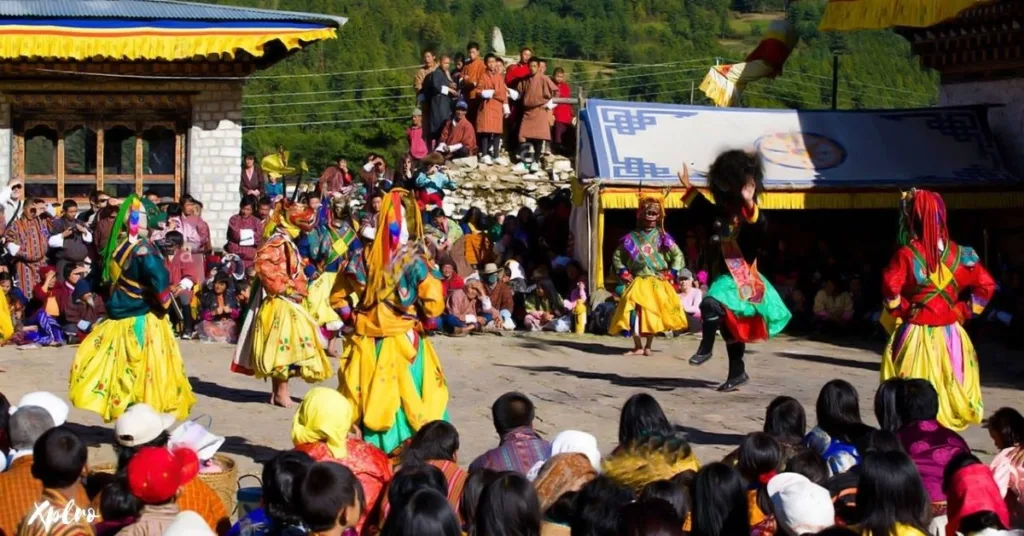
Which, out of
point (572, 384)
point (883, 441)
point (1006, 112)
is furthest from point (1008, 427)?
point (1006, 112)

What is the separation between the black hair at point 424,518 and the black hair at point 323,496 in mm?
450

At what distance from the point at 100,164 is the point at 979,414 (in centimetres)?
1300

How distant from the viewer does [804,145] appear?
18438mm

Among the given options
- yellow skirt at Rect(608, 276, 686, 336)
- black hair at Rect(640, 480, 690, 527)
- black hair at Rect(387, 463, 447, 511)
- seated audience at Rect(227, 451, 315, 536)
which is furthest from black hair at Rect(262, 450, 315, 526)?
yellow skirt at Rect(608, 276, 686, 336)

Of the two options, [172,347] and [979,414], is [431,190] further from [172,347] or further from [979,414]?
[979,414]

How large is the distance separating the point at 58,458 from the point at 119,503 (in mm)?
337

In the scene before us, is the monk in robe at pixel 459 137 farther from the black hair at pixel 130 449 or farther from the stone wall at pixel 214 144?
the black hair at pixel 130 449

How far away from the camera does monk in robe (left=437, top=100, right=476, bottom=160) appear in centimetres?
2023

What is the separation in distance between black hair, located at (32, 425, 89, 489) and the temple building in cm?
1373

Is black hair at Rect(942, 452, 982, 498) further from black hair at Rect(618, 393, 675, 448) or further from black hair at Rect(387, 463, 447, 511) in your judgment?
black hair at Rect(387, 463, 447, 511)

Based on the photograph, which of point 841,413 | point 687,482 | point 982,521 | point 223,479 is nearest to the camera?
point 687,482

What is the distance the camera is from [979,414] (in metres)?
9.89

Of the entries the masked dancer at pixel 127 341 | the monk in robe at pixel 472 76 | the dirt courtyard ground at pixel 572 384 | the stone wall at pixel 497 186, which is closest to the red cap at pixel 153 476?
the dirt courtyard ground at pixel 572 384

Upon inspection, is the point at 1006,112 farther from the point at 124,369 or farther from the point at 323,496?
the point at 323,496
